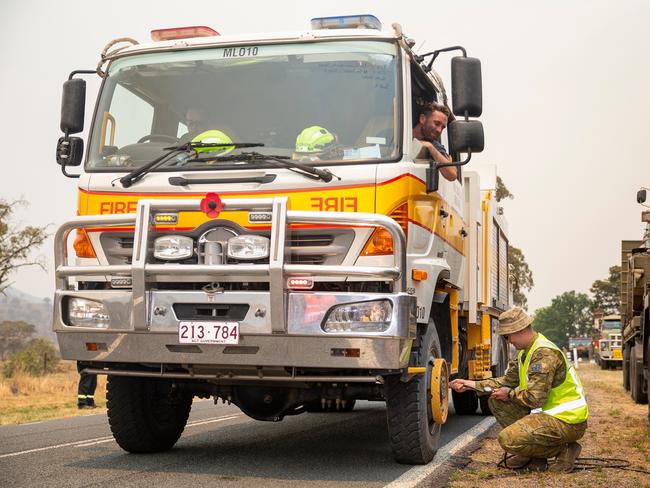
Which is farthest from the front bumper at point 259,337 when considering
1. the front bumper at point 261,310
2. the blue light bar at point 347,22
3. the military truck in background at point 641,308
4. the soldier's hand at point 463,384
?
the military truck in background at point 641,308

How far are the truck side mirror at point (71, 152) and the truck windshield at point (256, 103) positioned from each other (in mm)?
175

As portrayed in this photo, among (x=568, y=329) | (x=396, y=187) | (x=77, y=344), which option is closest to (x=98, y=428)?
(x=77, y=344)

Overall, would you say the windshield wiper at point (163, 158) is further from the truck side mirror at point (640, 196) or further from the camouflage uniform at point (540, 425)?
the truck side mirror at point (640, 196)

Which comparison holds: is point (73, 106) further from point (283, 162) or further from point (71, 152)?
point (283, 162)

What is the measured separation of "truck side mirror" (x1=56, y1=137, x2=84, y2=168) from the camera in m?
7.15

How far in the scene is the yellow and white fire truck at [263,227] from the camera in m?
6.02

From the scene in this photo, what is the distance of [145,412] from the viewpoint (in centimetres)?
744

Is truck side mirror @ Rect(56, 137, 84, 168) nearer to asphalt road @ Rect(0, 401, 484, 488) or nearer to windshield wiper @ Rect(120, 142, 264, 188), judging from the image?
windshield wiper @ Rect(120, 142, 264, 188)

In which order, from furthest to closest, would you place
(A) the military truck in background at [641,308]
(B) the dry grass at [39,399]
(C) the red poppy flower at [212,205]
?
(B) the dry grass at [39,399]
(A) the military truck in background at [641,308]
(C) the red poppy flower at [212,205]

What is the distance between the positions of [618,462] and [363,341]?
256 cm

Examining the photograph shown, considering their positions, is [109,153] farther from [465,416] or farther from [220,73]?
[465,416]

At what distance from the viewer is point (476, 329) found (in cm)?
1040

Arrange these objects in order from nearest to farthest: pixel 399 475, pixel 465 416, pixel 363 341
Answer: pixel 363 341, pixel 399 475, pixel 465 416

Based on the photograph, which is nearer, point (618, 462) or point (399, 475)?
point (399, 475)
